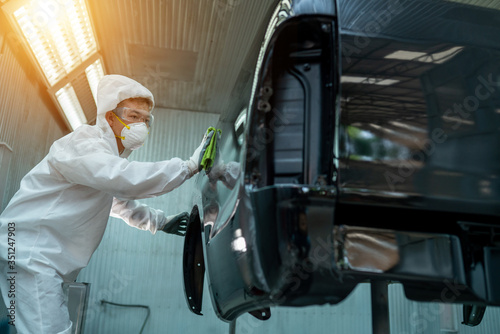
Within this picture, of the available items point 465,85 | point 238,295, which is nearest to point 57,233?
point 238,295

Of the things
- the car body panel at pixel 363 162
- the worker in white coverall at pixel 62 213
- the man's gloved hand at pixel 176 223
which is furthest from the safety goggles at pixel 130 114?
the car body panel at pixel 363 162

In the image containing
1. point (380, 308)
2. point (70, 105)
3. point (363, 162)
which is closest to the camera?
point (363, 162)

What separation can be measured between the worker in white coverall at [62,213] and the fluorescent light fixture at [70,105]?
6.12ft

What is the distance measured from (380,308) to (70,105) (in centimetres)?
365

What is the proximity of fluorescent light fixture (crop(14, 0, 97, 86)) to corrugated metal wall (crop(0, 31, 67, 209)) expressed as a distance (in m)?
0.14

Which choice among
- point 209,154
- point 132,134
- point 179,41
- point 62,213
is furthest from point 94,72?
point 209,154

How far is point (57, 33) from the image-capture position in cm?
309

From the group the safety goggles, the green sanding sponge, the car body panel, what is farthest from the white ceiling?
the car body panel

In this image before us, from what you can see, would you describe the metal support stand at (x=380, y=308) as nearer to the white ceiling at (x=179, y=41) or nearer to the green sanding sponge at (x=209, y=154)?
the green sanding sponge at (x=209, y=154)

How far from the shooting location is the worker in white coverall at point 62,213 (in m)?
1.80

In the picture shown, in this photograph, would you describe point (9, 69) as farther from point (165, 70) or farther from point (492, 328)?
point (492, 328)

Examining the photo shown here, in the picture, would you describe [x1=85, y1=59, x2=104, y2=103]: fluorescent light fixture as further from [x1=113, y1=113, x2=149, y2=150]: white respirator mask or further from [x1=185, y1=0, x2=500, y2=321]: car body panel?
[x1=185, y1=0, x2=500, y2=321]: car body panel

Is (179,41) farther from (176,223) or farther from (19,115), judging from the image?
(176,223)

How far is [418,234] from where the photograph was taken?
1.26 metres
